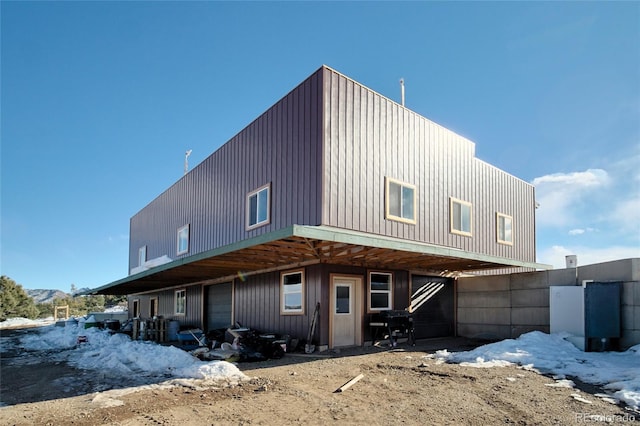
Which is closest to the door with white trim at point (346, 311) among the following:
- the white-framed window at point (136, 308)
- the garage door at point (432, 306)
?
the garage door at point (432, 306)

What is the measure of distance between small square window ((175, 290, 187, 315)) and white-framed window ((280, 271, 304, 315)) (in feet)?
32.5

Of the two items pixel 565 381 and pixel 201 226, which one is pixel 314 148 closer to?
pixel 565 381

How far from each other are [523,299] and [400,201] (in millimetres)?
5192

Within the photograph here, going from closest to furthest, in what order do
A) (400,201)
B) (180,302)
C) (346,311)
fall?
(346,311) < (400,201) < (180,302)

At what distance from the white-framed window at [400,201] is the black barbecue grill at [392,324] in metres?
2.78

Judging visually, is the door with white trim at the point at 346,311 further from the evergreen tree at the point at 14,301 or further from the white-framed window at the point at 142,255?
the evergreen tree at the point at 14,301

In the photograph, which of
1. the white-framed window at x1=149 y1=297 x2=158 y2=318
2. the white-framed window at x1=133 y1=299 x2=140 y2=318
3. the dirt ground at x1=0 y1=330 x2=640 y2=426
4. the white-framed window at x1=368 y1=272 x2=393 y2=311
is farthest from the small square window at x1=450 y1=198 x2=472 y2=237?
the white-framed window at x1=133 y1=299 x2=140 y2=318

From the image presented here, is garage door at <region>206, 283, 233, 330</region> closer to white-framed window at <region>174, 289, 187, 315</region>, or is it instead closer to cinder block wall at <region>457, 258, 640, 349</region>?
white-framed window at <region>174, 289, 187, 315</region>

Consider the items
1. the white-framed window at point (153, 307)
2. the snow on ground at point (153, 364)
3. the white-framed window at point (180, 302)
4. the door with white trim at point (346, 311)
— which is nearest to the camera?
the snow on ground at point (153, 364)

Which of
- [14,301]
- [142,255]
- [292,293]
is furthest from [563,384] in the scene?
[14,301]

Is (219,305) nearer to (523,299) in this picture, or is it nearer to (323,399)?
(523,299)

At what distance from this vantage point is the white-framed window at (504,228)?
16.3m

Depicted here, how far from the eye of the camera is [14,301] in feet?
123

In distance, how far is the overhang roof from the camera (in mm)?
8289
